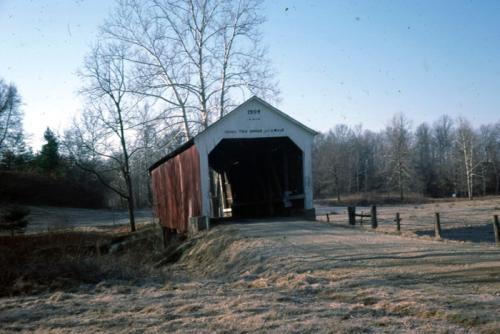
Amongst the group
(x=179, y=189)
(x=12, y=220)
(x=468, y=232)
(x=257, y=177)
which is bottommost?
(x=468, y=232)

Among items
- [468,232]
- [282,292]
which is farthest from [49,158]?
[282,292]

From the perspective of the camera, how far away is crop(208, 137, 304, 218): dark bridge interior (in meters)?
18.0

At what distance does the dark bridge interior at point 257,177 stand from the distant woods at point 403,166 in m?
Result: 48.7

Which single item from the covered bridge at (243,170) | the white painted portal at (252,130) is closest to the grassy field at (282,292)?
the white painted portal at (252,130)

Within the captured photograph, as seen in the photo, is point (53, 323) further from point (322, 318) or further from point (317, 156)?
point (317, 156)

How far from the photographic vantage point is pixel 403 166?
71562 mm

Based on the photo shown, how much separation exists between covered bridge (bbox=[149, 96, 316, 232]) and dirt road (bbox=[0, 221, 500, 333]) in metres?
6.54

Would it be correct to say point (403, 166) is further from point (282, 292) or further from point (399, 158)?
point (282, 292)

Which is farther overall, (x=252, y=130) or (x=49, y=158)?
(x=49, y=158)

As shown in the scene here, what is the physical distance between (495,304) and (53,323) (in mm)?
4558


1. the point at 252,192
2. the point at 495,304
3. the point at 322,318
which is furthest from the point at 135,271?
the point at 252,192

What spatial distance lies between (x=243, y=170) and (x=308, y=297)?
15.5 m

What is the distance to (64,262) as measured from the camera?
30.8 ft

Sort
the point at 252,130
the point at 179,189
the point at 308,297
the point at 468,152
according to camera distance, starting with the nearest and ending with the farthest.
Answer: the point at 308,297
the point at 252,130
the point at 179,189
the point at 468,152
